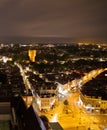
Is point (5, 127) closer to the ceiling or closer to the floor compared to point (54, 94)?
closer to the ceiling

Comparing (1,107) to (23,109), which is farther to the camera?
(23,109)

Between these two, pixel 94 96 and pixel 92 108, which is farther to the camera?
pixel 94 96

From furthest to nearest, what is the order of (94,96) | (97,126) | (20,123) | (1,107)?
(94,96) → (97,126) → (20,123) → (1,107)

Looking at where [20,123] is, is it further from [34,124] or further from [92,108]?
[92,108]

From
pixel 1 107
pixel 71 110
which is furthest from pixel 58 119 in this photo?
pixel 1 107

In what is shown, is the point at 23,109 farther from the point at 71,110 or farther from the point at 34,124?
the point at 71,110

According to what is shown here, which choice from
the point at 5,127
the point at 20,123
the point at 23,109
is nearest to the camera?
the point at 5,127

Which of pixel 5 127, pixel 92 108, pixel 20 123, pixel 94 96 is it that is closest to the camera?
pixel 5 127

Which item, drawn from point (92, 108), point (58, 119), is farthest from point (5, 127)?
point (92, 108)

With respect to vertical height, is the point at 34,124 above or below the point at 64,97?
above
